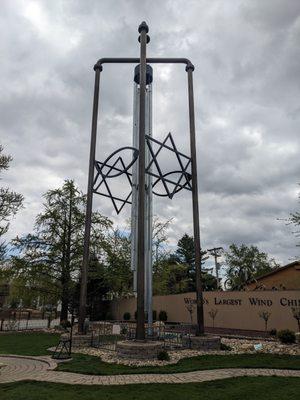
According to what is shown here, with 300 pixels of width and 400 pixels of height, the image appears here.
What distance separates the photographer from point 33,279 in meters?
25.4

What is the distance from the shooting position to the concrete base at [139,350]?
1064cm

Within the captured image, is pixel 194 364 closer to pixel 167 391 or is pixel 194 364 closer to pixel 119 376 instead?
pixel 119 376

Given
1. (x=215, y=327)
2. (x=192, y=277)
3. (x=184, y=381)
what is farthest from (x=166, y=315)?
(x=192, y=277)

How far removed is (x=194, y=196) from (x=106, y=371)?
25.9ft

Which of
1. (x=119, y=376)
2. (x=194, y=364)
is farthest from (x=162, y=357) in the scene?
(x=119, y=376)

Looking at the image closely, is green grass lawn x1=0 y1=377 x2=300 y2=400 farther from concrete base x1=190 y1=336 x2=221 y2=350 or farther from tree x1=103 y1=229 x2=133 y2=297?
tree x1=103 y1=229 x2=133 y2=297

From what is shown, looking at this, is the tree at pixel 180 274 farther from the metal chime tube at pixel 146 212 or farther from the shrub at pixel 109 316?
the metal chime tube at pixel 146 212

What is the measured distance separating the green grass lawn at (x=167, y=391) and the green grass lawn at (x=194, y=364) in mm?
1534

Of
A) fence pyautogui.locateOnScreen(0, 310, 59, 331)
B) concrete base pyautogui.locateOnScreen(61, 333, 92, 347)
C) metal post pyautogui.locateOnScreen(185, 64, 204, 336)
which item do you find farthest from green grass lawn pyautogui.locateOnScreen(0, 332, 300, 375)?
fence pyautogui.locateOnScreen(0, 310, 59, 331)

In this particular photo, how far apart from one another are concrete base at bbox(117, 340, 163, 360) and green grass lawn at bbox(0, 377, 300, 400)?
3019 millimetres

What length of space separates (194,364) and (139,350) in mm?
1666

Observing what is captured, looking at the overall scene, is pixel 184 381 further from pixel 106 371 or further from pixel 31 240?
pixel 31 240

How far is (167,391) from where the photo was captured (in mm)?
7191

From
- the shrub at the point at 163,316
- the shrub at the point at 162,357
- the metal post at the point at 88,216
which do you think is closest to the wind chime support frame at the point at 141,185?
the metal post at the point at 88,216
